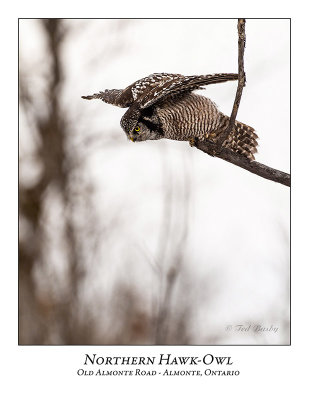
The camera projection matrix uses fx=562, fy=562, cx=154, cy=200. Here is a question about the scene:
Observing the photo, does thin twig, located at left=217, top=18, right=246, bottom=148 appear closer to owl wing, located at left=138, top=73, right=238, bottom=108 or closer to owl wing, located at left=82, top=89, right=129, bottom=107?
owl wing, located at left=138, top=73, right=238, bottom=108

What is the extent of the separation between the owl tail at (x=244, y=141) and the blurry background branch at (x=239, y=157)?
0.90 metres

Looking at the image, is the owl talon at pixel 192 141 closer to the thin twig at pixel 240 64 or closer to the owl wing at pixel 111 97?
the owl wing at pixel 111 97

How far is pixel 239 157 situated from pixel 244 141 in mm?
1442

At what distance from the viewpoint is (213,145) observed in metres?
4.89

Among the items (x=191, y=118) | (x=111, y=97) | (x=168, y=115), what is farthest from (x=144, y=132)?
(x=111, y=97)

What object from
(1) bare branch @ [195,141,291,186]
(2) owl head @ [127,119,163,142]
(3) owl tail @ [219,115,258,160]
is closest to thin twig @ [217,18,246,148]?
(1) bare branch @ [195,141,291,186]

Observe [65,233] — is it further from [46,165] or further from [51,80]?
[51,80]

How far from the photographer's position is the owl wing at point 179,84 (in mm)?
4605

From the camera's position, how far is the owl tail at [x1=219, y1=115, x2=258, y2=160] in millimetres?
6012

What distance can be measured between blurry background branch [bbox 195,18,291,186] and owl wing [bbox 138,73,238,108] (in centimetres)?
40

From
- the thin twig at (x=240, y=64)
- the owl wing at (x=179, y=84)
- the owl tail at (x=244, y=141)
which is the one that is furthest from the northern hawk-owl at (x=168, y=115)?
the thin twig at (x=240, y=64)

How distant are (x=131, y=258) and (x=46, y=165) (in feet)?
13.6

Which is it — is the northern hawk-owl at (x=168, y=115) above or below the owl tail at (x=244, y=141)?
above
